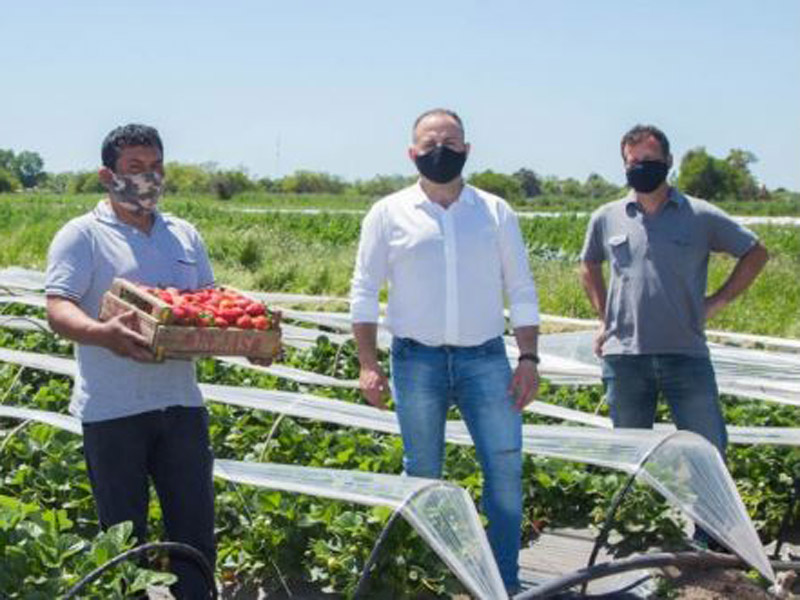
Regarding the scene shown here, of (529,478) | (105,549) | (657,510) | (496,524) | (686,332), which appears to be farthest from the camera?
(529,478)

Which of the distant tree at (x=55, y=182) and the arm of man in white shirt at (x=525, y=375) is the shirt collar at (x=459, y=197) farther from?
the distant tree at (x=55, y=182)

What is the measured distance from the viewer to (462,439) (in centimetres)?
532

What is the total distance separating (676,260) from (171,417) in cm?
211

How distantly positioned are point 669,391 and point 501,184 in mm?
79298

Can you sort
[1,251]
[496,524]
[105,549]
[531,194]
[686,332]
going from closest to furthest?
[105,549]
[496,524]
[686,332]
[1,251]
[531,194]

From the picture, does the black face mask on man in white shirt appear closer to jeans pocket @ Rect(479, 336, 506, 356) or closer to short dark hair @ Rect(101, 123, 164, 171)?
jeans pocket @ Rect(479, 336, 506, 356)

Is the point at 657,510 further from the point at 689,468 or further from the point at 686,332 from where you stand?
the point at 689,468

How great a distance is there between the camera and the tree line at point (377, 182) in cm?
8638

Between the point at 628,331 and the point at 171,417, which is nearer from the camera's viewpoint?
the point at 171,417

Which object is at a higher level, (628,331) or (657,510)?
(628,331)

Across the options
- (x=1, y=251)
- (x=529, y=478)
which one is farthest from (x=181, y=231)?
(x=1, y=251)

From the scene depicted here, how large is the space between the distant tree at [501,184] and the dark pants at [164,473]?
2841 inches

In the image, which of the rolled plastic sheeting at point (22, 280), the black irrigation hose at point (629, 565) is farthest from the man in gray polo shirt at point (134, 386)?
the rolled plastic sheeting at point (22, 280)

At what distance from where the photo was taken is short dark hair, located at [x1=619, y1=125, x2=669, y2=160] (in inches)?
205
